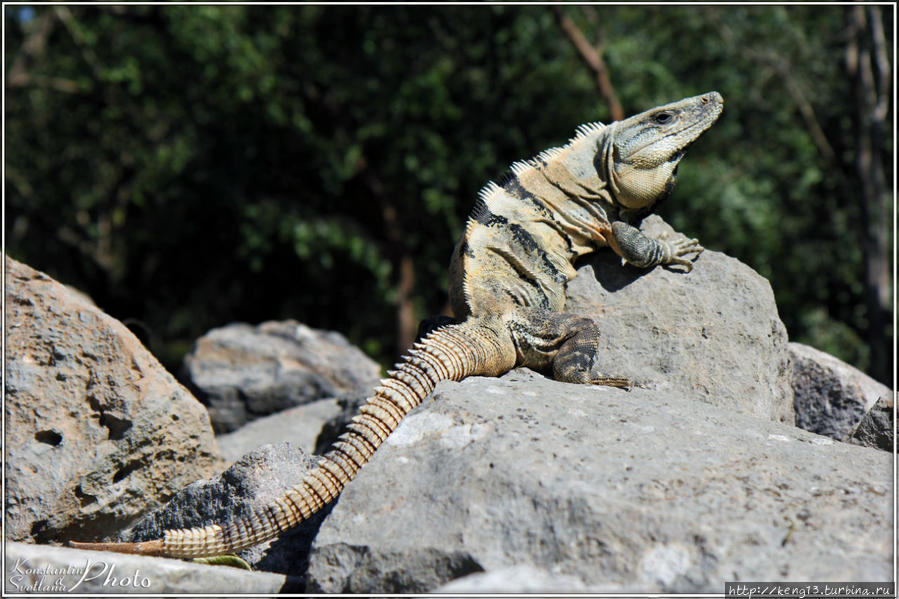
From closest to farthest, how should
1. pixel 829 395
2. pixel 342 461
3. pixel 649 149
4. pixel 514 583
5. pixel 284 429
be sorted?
pixel 514 583, pixel 342 461, pixel 649 149, pixel 829 395, pixel 284 429

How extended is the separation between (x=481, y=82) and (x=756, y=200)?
4836mm

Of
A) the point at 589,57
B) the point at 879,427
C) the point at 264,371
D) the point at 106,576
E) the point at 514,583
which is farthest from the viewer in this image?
the point at 589,57

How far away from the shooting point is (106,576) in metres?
3.24

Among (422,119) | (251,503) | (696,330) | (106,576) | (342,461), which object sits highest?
(422,119)

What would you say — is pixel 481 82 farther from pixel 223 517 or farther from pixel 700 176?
pixel 223 517

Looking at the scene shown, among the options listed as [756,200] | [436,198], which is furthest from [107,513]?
[756,200]

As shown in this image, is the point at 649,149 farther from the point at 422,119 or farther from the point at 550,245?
the point at 422,119

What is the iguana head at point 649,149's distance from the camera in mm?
5410

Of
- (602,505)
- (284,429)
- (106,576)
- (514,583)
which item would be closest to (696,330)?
(602,505)

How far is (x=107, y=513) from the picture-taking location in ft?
14.7

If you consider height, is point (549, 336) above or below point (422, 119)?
below

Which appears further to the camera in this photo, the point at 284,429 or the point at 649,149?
the point at 284,429

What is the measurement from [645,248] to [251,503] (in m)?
2.74

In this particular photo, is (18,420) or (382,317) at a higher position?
(382,317)
